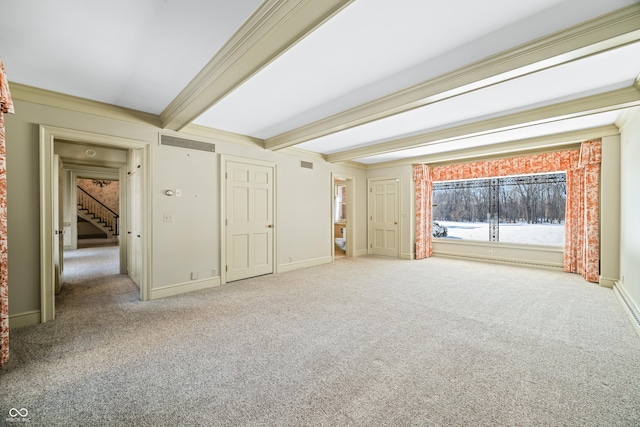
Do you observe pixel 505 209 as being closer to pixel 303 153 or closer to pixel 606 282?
pixel 606 282

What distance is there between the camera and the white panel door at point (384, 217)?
22.8ft

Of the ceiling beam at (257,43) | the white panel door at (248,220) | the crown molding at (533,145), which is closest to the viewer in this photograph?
the ceiling beam at (257,43)

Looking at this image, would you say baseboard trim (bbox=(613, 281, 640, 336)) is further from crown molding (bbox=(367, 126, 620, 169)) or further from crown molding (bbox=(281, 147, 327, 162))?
crown molding (bbox=(281, 147, 327, 162))

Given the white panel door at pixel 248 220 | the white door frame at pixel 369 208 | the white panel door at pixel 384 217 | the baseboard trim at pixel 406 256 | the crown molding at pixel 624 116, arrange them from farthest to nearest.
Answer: the white panel door at pixel 384 217 < the white door frame at pixel 369 208 < the baseboard trim at pixel 406 256 < the white panel door at pixel 248 220 < the crown molding at pixel 624 116

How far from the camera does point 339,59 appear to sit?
Answer: 2320mm

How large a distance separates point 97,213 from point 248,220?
10.4 m

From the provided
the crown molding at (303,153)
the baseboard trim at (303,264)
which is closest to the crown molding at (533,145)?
the crown molding at (303,153)

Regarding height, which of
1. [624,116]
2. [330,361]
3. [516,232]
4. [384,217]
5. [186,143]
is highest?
[624,116]

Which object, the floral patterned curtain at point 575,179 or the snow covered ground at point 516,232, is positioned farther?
the snow covered ground at point 516,232

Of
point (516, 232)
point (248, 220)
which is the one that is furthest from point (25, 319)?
point (516, 232)

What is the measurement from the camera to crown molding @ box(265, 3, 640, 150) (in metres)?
1.78

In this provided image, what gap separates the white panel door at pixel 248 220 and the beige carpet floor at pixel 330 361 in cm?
92

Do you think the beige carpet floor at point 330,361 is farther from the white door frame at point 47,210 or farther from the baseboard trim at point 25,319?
the white door frame at point 47,210

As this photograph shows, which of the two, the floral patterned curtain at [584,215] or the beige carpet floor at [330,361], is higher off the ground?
the floral patterned curtain at [584,215]
